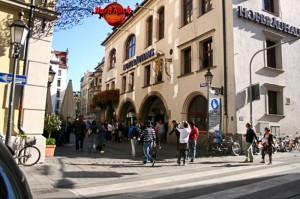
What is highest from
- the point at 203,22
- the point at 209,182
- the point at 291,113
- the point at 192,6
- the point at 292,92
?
the point at 192,6

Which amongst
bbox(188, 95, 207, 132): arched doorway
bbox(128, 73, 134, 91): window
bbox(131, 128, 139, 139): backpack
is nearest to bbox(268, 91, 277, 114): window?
bbox(188, 95, 207, 132): arched doorway

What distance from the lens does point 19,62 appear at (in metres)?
10.1

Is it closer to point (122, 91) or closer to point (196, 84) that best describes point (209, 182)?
point (196, 84)

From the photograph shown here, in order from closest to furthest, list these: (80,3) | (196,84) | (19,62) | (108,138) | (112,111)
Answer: (80,3) → (19,62) → (196,84) → (108,138) → (112,111)

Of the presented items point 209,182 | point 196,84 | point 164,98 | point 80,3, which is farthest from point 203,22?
point 209,182

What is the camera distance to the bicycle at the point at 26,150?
31.4ft

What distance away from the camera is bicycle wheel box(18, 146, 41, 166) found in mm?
9586

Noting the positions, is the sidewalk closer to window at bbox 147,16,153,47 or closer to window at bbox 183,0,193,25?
window at bbox 183,0,193,25

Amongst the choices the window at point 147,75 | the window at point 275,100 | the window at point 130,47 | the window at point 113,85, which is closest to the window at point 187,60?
the window at point 275,100

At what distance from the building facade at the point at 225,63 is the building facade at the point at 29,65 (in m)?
8.16

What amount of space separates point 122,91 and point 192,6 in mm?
13474

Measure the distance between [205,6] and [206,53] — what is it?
314 cm

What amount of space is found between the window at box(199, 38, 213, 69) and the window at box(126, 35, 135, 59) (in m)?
11.5

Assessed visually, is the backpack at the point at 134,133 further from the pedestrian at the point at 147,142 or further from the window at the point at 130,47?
the window at the point at 130,47
